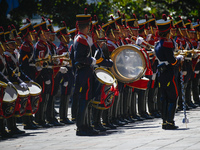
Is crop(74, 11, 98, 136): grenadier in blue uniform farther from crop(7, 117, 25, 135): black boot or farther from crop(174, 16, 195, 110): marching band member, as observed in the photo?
crop(174, 16, 195, 110): marching band member

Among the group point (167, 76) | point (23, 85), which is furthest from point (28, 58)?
point (167, 76)

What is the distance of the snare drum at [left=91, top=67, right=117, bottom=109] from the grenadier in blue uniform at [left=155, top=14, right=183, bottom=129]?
2.94 feet

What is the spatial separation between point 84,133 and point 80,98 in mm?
593

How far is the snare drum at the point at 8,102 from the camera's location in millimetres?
9344

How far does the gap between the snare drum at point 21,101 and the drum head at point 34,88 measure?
27 centimetres

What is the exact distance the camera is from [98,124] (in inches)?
397

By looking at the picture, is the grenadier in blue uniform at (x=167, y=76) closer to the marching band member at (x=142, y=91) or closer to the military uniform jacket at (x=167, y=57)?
the military uniform jacket at (x=167, y=57)

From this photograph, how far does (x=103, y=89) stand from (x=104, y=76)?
0.26 meters

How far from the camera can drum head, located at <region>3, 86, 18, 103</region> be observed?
938 centimetres


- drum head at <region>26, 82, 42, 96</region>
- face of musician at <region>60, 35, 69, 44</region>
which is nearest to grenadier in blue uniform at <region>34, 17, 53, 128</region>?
drum head at <region>26, 82, 42, 96</region>

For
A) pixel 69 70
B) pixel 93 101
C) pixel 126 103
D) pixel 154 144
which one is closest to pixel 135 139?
pixel 154 144

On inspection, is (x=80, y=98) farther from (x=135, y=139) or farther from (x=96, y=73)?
(x=135, y=139)

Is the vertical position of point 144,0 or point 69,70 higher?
point 144,0

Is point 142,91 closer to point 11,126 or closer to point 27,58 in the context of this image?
point 27,58
